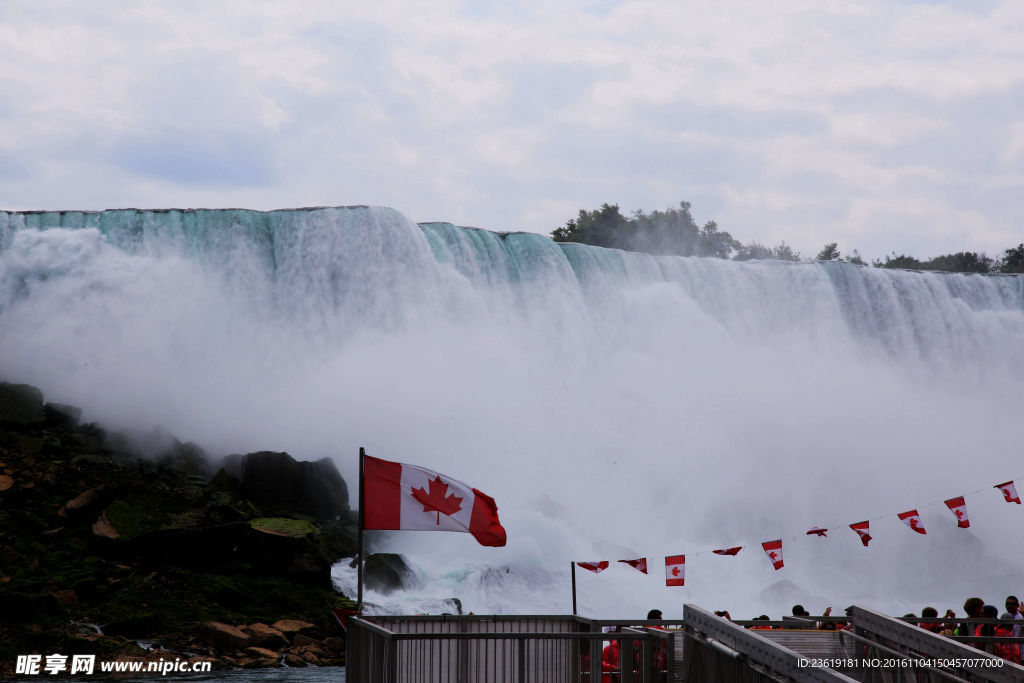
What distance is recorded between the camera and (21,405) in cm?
3192

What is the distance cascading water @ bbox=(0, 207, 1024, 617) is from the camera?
112 ft

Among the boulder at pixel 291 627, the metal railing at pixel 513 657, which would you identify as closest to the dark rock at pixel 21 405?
the boulder at pixel 291 627

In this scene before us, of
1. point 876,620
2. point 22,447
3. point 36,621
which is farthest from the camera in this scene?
point 22,447

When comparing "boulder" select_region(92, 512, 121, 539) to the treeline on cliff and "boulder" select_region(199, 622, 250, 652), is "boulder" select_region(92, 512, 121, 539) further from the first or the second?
the treeline on cliff

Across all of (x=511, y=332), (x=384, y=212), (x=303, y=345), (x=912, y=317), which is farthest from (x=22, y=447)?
(x=912, y=317)

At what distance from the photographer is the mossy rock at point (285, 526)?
27.7 metres

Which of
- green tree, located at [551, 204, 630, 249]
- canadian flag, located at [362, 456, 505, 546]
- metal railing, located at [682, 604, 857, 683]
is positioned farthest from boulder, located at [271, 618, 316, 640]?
green tree, located at [551, 204, 630, 249]

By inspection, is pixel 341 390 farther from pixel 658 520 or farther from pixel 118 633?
pixel 118 633

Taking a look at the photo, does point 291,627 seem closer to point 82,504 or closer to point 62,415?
point 82,504

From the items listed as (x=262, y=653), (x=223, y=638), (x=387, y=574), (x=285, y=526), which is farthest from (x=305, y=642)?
(x=285, y=526)

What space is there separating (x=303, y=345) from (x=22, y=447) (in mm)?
8709

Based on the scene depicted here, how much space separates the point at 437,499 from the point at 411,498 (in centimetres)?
26

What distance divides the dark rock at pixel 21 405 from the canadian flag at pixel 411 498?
22.6m

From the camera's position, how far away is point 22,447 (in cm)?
3030
